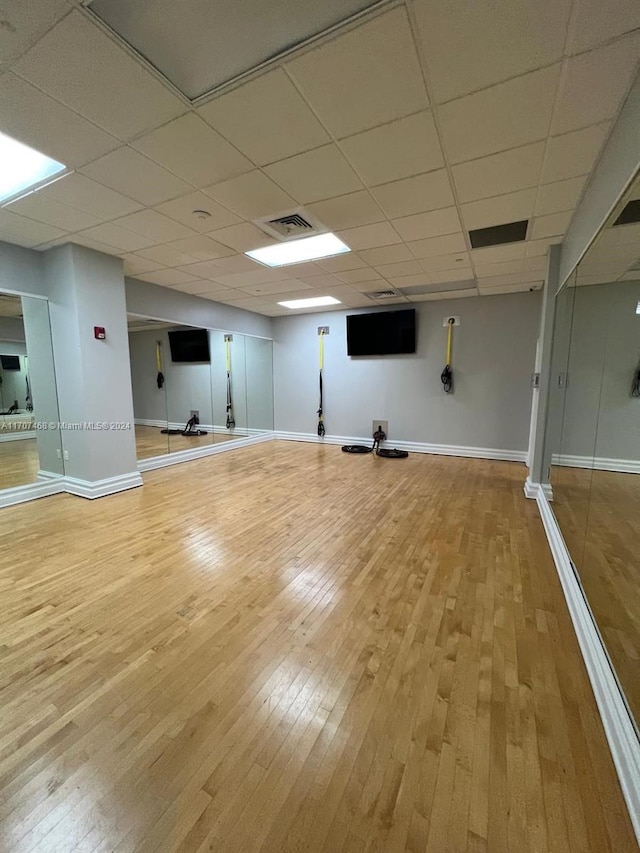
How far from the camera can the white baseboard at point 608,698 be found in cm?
116

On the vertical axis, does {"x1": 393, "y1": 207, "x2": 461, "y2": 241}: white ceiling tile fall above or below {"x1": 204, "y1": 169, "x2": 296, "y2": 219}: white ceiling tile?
above

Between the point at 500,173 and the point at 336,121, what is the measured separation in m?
1.28

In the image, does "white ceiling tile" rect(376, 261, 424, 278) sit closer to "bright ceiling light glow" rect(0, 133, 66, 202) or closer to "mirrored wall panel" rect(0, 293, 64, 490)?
"bright ceiling light glow" rect(0, 133, 66, 202)

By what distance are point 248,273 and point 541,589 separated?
475 centimetres

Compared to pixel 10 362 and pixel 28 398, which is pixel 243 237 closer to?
pixel 10 362

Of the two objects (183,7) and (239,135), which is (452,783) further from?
(239,135)

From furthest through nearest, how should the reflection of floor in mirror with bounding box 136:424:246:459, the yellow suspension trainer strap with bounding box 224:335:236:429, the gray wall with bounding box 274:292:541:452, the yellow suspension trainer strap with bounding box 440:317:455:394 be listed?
the yellow suspension trainer strap with bounding box 224:335:236:429 < the yellow suspension trainer strap with bounding box 440:317:455:394 < the gray wall with bounding box 274:292:541:452 < the reflection of floor in mirror with bounding box 136:424:246:459

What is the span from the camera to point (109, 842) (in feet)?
3.43

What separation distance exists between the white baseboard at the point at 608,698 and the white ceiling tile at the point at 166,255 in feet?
15.7

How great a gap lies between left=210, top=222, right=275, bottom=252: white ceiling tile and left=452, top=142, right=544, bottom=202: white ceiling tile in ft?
6.13

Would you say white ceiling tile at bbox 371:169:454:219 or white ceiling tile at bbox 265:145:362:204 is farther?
white ceiling tile at bbox 371:169:454:219

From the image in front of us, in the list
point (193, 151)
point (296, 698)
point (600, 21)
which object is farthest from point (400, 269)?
point (296, 698)

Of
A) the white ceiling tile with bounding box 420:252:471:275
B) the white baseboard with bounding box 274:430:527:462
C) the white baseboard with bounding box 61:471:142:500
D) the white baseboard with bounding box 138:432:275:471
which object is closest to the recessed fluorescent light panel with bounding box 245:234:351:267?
the white ceiling tile with bounding box 420:252:471:275

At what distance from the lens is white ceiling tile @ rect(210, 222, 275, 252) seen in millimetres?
3324
